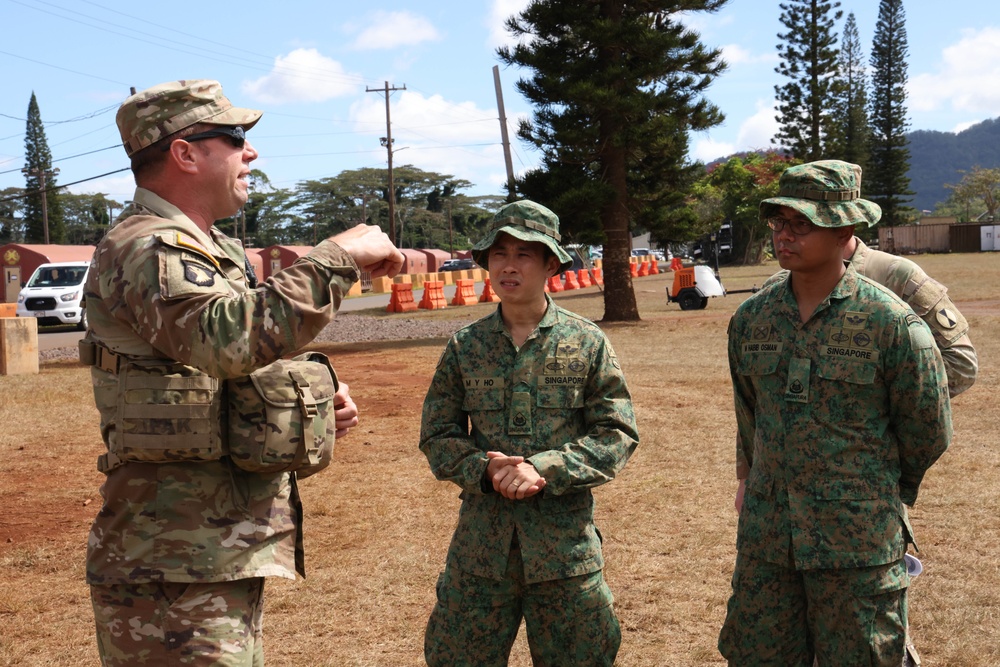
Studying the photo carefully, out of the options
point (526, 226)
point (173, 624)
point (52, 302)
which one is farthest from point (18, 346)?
point (173, 624)

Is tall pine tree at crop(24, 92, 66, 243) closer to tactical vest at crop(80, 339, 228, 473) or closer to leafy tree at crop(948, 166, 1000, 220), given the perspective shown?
tactical vest at crop(80, 339, 228, 473)

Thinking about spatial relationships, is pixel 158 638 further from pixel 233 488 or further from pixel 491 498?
pixel 491 498

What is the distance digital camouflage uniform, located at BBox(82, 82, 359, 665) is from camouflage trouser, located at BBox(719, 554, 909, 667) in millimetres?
1370

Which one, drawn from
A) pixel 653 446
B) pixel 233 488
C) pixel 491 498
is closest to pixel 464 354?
pixel 491 498

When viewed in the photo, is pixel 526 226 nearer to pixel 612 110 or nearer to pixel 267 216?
pixel 612 110

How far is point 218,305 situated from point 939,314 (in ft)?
8.20

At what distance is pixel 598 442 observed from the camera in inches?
113

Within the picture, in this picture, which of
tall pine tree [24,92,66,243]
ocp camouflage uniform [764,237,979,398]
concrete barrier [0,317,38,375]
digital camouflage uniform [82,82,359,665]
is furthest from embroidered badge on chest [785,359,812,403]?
tall pine tree [24,92,66,243]

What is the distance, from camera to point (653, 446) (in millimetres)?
7555

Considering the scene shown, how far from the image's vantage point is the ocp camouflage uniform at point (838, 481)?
2.63 metres

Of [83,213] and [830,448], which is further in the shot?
[83,213]

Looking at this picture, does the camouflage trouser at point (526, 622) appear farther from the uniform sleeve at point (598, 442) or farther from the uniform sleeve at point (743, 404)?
the uniform sleeve at point (743, 404)

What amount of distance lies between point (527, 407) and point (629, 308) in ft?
53.7

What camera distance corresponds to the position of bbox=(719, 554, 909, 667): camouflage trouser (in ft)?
8.56
